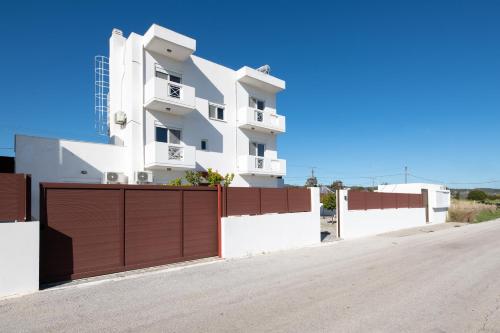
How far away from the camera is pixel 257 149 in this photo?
20266 mm

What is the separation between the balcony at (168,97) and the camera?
14.5 m

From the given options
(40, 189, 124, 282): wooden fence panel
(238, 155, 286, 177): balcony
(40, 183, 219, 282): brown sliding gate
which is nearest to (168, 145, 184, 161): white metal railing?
(238, 155, 286, 177): balcony

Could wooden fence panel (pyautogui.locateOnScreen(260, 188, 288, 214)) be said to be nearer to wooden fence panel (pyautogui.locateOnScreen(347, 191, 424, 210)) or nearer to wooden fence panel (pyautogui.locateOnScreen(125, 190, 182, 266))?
wooden fence panel (pyautogui.locateOnScreen(125, 190, 182, 266))

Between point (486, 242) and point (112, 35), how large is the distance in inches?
805

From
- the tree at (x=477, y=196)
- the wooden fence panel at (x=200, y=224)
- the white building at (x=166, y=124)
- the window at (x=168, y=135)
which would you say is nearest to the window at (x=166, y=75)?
the white building at (x=166, y=124)

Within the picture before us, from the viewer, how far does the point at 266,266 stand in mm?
8648

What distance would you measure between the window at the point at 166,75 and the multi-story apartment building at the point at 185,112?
49 millimetres

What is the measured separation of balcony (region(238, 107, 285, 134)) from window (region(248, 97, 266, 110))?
2.95 feet

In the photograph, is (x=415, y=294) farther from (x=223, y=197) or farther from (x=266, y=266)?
(x=223, y=197)

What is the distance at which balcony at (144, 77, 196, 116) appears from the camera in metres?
14.5

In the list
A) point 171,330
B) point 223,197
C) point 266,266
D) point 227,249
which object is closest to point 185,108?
point 223,197

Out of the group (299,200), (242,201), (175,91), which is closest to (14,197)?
(242,201)

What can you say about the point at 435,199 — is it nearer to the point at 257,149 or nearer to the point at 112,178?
the point at 257,149

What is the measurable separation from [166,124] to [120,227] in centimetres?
880
